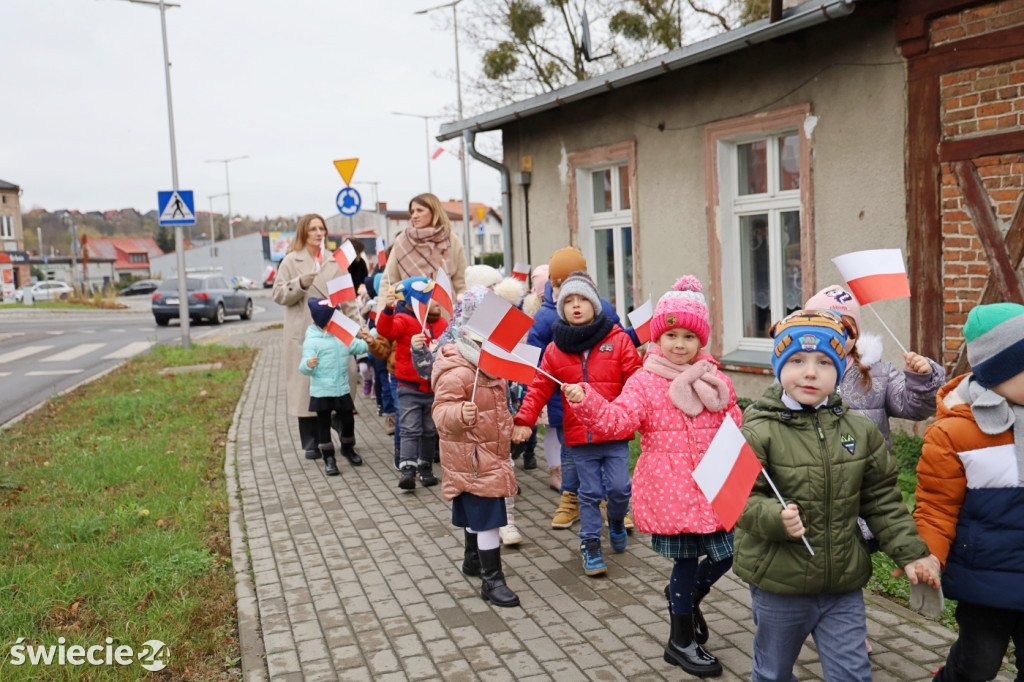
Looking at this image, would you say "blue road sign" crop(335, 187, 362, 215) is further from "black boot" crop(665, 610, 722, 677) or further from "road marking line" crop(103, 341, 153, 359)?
"black boot" crop(665, 610, 722, 677)

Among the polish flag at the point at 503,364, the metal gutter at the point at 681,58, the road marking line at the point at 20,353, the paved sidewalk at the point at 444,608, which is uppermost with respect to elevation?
the metal gutter at the point at 681,58

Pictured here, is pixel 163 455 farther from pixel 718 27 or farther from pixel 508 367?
pixel 718 27

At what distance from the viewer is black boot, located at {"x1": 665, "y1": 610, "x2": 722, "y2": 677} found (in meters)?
3.78

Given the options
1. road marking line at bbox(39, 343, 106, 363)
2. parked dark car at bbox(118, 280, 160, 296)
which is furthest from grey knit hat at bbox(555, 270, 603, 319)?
parked dark car at bbox(118, 280, 160, 296)

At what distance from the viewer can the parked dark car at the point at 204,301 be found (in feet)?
98.0

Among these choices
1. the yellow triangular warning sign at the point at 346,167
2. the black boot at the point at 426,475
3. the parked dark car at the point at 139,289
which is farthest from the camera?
the parked dark car at the point at 139,289

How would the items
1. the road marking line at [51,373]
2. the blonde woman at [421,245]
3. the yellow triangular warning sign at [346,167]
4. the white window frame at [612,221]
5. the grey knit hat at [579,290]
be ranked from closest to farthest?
the grey knit hat at [579,290]
the blonde woman at [421,245]
the white window frame at [612,221]
the yellow triangular warning sign at [346,167]
the road marking line at [51,373]

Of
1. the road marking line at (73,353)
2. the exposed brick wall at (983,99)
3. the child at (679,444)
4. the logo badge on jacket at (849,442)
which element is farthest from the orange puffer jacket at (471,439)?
the road marking line at (73,353)

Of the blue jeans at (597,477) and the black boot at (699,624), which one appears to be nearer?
the black boot at (699,624)

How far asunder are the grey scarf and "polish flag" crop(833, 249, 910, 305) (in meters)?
1.01

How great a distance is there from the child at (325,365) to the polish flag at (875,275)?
4620 mm

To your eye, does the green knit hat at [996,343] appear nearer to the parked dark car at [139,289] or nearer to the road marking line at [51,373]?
the road marking line at [51,373]

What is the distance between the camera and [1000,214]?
20.0 feet

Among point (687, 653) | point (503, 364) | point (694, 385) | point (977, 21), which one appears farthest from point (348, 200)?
point (687, 653)
